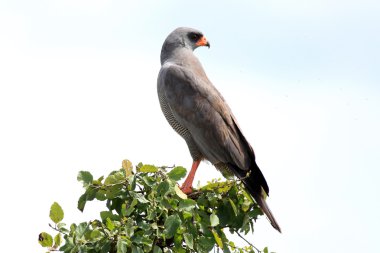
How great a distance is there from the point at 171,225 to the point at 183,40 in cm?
480

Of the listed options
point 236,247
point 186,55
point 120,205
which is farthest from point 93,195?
point 186,55

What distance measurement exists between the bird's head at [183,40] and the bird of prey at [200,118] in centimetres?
30

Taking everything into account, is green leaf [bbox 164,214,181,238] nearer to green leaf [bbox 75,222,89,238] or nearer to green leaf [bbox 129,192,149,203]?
green leaf [bbox 129,192,149,203]

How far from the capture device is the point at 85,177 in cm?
632

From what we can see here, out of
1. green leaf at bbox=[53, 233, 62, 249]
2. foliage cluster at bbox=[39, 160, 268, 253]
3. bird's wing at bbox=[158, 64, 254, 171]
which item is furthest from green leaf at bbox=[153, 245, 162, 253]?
bird's wing at bbox=[158, 64, 254, 171]

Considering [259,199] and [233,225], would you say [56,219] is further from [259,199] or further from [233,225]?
[259,199]

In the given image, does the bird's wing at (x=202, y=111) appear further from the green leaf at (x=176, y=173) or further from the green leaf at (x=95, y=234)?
the green leaf at (x=95, y=234)

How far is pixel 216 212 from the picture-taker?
6.95 m

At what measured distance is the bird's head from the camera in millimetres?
10398

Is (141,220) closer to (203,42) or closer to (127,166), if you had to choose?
(127,166)

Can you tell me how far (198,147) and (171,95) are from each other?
0.69 metres

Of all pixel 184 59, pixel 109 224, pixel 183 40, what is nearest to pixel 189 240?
pixel 109 224

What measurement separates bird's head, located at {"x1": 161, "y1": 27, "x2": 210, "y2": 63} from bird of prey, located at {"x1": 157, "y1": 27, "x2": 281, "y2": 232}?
304 millimetres

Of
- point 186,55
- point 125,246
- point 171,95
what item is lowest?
point 125,246
